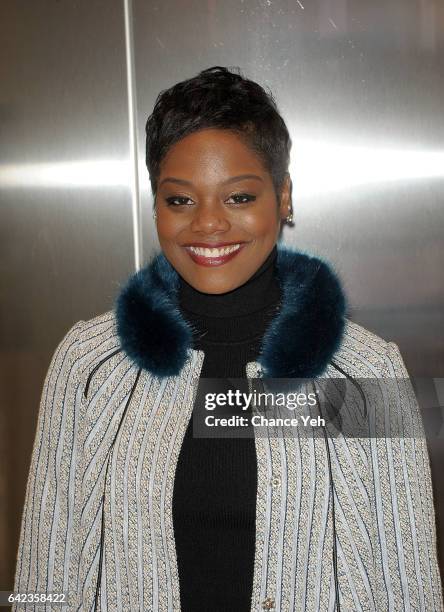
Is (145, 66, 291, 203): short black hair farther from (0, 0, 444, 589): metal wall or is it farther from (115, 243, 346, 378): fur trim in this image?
(0, 0, 444, 589): metal wall

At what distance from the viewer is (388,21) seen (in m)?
1.71

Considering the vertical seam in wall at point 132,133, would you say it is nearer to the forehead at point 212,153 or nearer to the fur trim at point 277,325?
the fur trim at point 277,325

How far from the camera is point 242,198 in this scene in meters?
1.29

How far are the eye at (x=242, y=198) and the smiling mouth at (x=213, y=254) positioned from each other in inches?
2.9

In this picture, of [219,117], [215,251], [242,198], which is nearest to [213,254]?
[215,251]

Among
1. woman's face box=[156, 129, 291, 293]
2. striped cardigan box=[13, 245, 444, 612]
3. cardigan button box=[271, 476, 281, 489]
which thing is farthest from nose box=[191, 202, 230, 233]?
cardigan button box=[271, 476, 281, 489]

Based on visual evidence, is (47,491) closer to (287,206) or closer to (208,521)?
(208,521)

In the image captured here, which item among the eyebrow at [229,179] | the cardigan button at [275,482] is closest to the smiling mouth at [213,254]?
the eyebrow at [229,179]

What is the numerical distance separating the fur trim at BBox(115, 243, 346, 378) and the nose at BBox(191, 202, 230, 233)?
0.18m

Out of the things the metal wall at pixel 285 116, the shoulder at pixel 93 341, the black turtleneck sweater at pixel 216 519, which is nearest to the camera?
the black turtleneck sweater at pixel 216 519

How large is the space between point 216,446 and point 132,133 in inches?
33.0

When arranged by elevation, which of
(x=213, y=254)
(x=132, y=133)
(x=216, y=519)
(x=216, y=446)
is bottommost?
(x=216, y=519)

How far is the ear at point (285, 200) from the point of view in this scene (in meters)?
1.38

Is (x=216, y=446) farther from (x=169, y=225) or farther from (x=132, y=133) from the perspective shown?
(x=132, y=133)
